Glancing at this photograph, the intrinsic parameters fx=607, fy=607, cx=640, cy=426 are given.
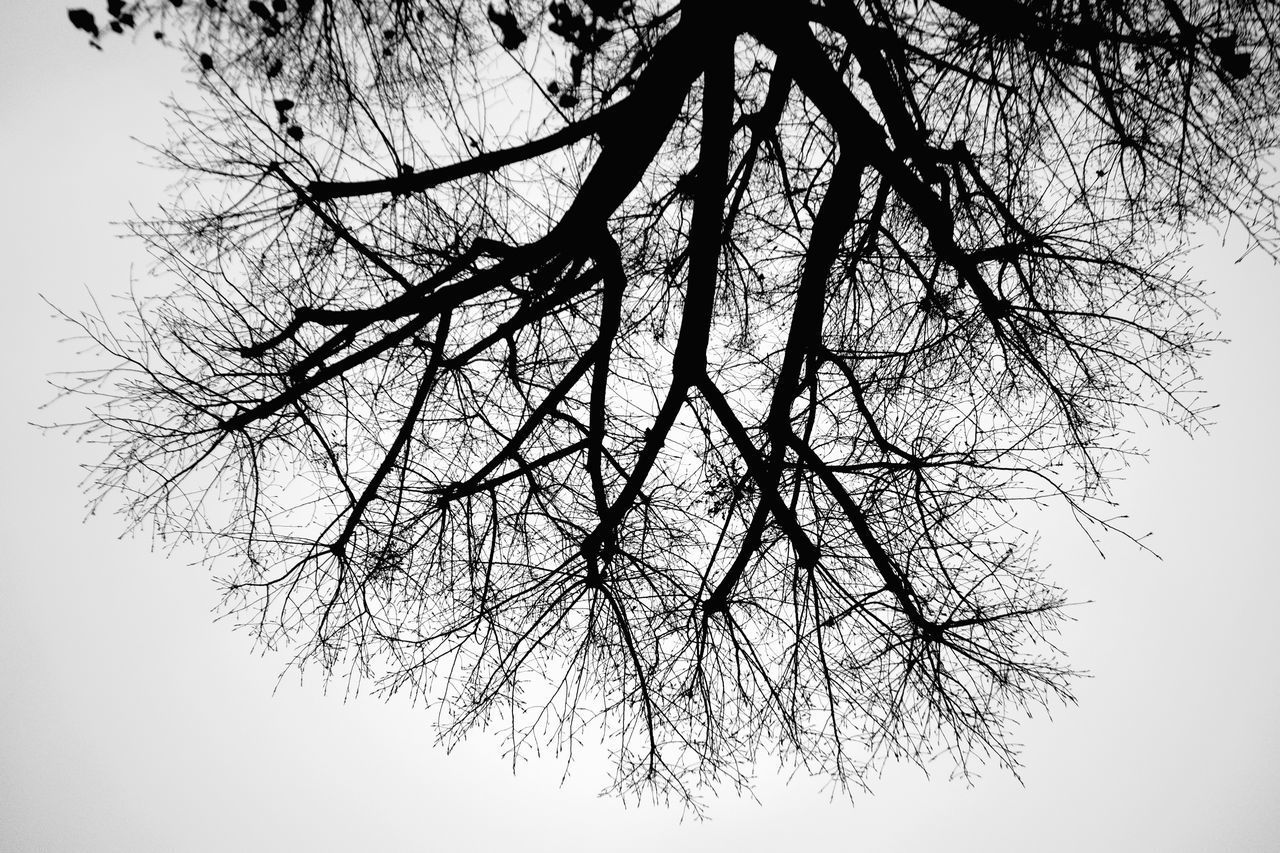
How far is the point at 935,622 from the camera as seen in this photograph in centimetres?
423

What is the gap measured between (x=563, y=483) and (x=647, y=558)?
920mm

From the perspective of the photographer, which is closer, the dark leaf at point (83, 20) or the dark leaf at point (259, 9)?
the dark leaf at point (83, 20)

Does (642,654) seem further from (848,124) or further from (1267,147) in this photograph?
(1267,147)

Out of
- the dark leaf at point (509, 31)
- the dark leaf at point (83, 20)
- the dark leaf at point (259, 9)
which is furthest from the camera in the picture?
the dark leaf at point (259, 9)

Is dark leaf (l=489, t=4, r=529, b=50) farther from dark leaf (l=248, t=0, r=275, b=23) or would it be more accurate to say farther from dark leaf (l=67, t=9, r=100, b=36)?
dark leaf (l=67, t=9, r=100, b=36)

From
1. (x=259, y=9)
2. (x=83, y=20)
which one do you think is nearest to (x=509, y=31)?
Answer: (x=259, y=9)

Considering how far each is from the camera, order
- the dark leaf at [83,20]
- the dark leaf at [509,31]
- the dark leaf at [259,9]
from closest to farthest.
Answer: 1. the dark leaf at [83,20]
2. the dark leaf at [509,31]
3. the dark leaf at [259,9]

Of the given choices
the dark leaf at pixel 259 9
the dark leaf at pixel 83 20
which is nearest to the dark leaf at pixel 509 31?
the dark leaf at pixel 259 9

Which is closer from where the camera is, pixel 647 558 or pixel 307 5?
pixel 307 5

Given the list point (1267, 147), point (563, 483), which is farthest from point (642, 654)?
point (1267, 147)

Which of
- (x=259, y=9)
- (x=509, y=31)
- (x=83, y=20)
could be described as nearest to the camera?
(x=83, y=20)

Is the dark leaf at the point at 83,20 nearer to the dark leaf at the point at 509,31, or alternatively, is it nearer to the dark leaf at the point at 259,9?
the dark leaf at the point at 259,9

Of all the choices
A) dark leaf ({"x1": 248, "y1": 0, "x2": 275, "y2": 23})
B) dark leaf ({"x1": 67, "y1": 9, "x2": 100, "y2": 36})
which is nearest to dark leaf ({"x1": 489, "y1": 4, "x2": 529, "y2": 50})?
dark leaf ({"x1": 248, "y1": 0, "x2": 275, "y2": 23})

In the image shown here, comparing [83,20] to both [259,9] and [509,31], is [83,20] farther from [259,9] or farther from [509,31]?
[509,31]
